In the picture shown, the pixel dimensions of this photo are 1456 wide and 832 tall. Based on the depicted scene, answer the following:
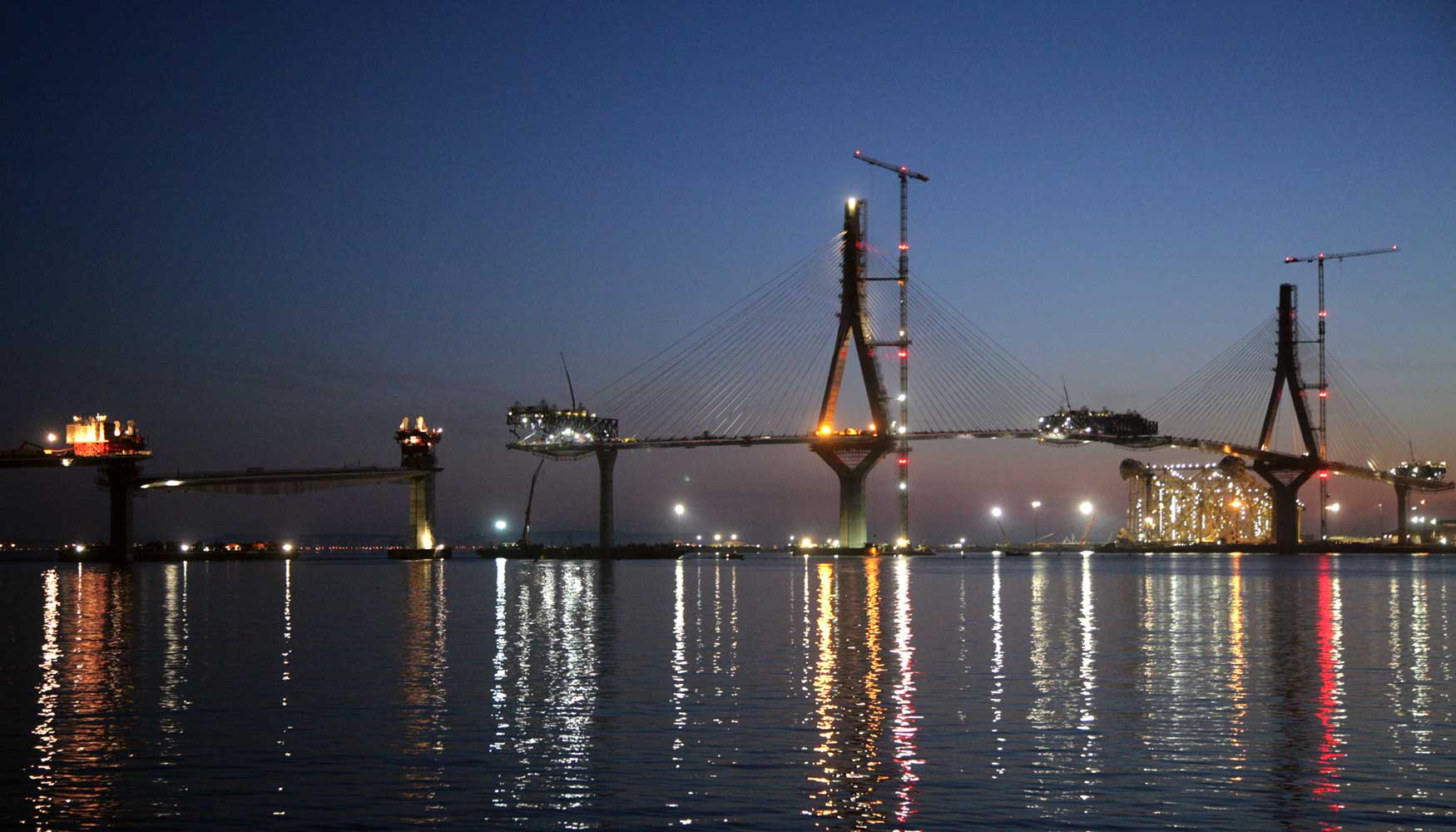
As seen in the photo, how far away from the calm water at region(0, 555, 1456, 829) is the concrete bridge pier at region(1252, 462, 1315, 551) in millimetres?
139527

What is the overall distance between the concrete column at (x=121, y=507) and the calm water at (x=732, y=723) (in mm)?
100749

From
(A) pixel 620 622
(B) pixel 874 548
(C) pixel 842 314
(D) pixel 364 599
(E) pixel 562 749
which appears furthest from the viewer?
(B) pixel 874 548

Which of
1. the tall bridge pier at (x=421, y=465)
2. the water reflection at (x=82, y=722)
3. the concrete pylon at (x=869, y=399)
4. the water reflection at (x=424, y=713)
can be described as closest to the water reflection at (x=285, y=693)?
the water reflection at (x=424, y=713)

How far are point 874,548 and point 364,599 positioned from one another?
345 ft

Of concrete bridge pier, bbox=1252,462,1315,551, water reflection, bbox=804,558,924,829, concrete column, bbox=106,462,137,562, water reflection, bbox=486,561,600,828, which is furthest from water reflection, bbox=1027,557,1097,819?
concrete bridge pier, bbox=1252,462,1315,551

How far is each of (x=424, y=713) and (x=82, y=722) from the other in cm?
541

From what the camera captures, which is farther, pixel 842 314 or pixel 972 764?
pixel 842 314

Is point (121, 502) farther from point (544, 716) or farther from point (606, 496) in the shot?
point (544, 716)

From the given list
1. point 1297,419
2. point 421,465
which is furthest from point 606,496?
point 1297,419

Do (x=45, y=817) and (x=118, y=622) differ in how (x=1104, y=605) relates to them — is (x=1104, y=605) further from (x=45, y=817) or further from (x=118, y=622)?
(x=45, y=817)

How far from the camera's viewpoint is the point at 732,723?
75.0ft

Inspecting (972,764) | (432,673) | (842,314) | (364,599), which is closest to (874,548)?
(842,314)

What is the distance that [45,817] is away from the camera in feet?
52.9

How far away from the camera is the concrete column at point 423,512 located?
16100cm
